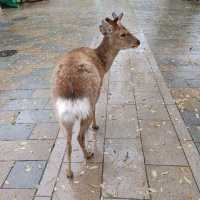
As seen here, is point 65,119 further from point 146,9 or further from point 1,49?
point 146,9

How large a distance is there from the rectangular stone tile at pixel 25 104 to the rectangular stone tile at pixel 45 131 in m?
0.67

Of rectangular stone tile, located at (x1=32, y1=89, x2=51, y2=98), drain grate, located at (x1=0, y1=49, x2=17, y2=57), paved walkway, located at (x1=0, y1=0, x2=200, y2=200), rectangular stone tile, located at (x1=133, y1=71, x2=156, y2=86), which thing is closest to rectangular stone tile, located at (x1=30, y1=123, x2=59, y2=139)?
paved walkway, located at (x1=0, y1=0, x2=200, y2=200)

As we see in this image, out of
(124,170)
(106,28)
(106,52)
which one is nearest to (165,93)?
(106,52)

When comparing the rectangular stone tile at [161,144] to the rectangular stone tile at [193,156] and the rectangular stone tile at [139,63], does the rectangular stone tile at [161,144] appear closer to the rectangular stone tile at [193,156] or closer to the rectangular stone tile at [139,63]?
the rectangular stone tile at [193,156]

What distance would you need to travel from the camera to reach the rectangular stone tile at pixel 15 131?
4.55m

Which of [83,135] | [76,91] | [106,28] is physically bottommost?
[83,135]

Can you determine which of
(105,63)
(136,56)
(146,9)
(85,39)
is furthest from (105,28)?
(146,9)

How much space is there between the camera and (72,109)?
3240mm

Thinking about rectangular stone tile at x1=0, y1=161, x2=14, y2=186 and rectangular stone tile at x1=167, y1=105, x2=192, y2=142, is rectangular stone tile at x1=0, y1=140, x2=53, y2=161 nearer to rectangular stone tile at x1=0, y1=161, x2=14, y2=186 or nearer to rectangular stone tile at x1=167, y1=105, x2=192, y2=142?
rectangular stone tile at x1=0, y1=161, x2=14, y2=186

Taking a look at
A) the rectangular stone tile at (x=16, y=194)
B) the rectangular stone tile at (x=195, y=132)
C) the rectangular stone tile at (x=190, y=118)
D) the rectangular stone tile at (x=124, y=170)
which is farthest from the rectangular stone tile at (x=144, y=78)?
the rectangular stone tile at (x=16, y=194)

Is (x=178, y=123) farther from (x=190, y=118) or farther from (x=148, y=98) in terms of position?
(x=148, y=98)

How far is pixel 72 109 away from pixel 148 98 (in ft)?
8.64

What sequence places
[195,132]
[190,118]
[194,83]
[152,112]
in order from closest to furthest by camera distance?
1. [195,132]
2. [190,118]
3. [152,112]
4. [194,83]

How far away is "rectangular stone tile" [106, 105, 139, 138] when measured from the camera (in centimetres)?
454
